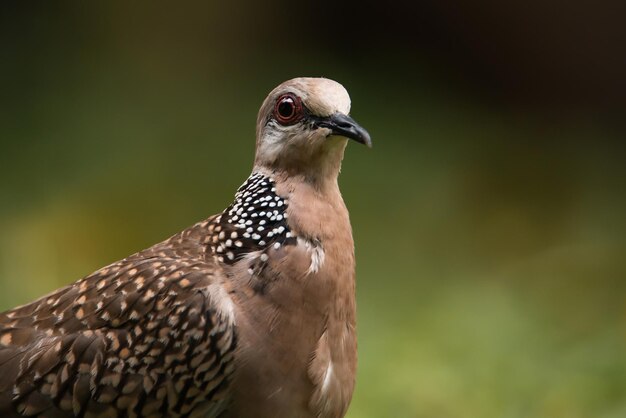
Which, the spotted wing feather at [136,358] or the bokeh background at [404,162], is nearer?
the spotted wing feather at [136,358]

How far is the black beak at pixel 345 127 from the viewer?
329 cm

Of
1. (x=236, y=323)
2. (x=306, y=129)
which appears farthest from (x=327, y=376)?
(x=306, y=129)

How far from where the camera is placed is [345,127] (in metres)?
3.33

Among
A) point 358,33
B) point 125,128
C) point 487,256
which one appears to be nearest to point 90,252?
point 125,128

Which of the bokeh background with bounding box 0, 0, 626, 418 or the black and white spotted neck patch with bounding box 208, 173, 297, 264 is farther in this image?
the bokeh background with bounding box 0, 0, 626, 418

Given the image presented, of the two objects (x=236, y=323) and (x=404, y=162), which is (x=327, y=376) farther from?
(x=404, y=162)

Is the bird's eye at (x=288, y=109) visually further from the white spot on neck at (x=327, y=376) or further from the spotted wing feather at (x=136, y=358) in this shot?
the white spot on neck at (x=327, y=376)

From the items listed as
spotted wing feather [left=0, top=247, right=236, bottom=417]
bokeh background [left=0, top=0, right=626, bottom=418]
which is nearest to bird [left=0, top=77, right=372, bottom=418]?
spotted wing feather [left=0, top=247, right=236, bottom=417]

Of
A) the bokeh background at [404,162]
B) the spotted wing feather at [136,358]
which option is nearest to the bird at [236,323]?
the spotted wing feather at [136,358]

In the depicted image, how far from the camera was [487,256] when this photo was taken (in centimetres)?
692

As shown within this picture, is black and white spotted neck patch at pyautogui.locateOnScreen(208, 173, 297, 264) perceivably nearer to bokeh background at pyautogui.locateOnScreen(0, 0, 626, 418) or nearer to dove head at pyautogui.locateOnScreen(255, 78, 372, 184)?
dove head at pyautogui.locateOnScreen(255, 78, 372, 184)

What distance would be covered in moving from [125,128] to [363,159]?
2.01 m

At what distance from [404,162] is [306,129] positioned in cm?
446

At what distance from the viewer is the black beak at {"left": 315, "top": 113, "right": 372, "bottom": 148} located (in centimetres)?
329
